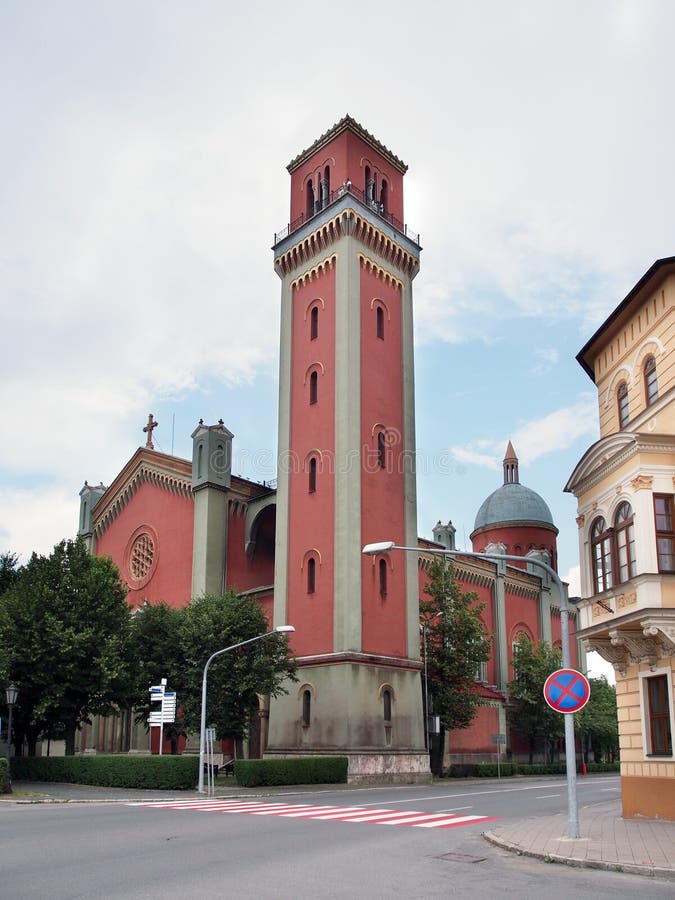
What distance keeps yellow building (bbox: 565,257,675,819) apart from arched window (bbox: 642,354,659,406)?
3 cm

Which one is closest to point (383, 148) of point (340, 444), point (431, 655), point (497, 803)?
point (340, 444)

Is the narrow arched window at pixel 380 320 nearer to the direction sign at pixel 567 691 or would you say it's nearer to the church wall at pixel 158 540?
the church wall at pixel 158 540

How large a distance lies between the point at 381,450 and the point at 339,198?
13.8m

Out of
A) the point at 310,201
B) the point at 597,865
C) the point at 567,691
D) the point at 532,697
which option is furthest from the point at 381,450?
the point at 597,865

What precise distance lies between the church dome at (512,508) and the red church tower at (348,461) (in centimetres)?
3464

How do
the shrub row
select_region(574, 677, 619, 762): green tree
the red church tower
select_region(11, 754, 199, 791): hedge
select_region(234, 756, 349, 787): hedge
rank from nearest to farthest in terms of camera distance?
select_region(11, 754, 199, 791): hedge < select_region(234, 756, 349, 787): hedge < the red church tower < the shrub row < select_region(574, 677, 619, 762): green tree

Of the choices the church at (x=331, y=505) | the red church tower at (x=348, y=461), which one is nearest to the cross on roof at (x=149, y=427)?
the church at (x=331, y=505)

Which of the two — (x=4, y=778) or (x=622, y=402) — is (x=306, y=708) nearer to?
(x=4, y=778)

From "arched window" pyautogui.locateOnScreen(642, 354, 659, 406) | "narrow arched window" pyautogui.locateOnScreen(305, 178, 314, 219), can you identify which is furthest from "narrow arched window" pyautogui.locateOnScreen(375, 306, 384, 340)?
"arched window" pyautogui.locateOnScreen(642, 354, 659, 406)

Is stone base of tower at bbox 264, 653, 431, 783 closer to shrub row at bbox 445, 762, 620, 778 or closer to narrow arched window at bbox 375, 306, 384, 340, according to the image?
shrub row at bbox 445, 762, 620, 778

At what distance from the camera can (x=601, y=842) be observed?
51.5 feet

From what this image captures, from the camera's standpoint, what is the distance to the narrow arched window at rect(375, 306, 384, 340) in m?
47.4

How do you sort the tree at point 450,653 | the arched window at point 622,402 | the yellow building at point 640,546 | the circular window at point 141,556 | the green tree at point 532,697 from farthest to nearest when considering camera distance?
the green tree at point 532,697
the circular window at point 141,556
the tree at point 450,653
the arched window at point 622,402
the yellow building at point 640,546

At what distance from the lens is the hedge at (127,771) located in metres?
31.9
